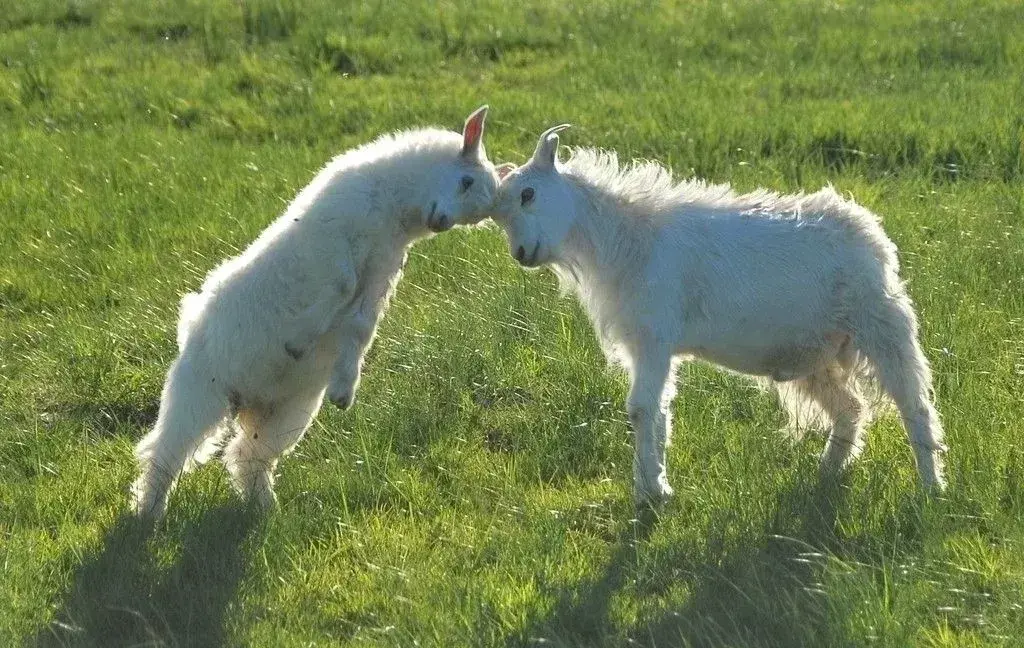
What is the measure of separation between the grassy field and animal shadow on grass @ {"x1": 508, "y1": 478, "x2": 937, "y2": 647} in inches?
0.7

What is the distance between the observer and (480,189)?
648cm

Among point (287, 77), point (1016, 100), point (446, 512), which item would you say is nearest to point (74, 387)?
point (446, 512)

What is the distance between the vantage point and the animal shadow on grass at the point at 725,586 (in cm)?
511

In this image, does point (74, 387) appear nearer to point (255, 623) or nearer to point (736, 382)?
point (255, 623)

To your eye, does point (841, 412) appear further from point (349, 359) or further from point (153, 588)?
point (153, 588)

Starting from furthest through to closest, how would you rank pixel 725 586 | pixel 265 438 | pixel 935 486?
pixel 265 438 → pixel 935 486 → pixel 725 586

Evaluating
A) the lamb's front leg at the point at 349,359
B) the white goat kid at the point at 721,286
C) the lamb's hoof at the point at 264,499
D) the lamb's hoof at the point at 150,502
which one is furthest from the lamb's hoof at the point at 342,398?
the white goat kid at the point at 721,286

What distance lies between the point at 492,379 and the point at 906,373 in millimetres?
2311

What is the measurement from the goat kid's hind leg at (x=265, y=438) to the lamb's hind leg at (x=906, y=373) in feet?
8.29

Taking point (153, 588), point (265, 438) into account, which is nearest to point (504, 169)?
point (265, 438)

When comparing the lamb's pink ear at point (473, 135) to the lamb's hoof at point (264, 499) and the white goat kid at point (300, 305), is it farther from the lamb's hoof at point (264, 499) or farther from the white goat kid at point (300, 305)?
the lamb's hoof at point (264, 499)

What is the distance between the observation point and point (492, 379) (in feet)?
25.4

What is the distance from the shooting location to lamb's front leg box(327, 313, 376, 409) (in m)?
6.42

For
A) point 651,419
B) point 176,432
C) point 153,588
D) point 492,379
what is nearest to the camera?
point 153,588
